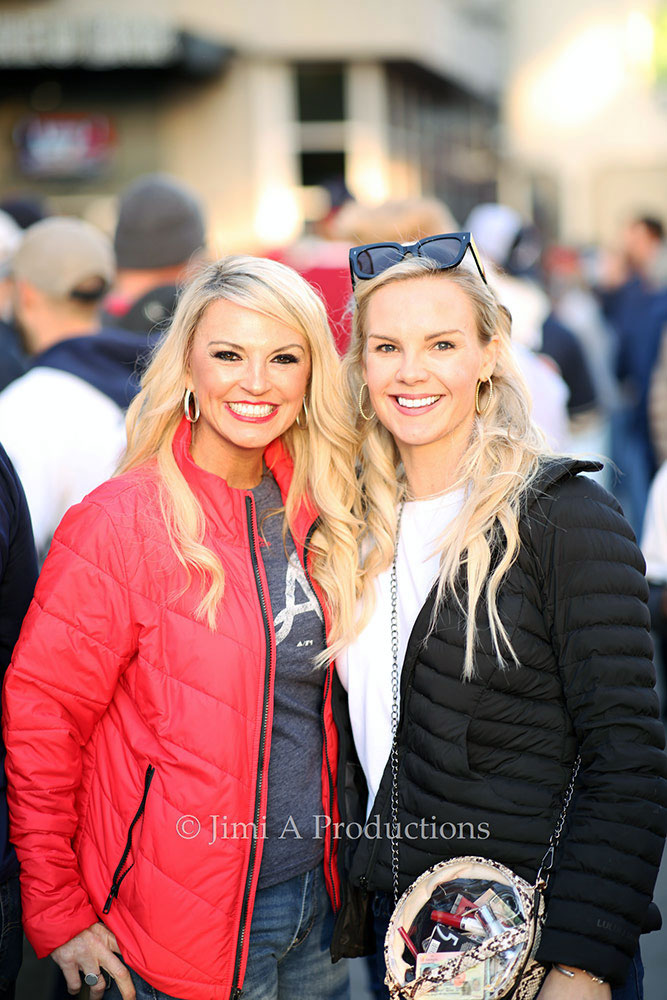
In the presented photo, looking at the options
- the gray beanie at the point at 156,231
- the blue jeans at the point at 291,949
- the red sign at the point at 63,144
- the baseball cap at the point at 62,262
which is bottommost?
the blue jeans at the point at 291,949

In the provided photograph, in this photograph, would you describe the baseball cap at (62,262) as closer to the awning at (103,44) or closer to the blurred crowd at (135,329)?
the blurred crowd at (135,329)

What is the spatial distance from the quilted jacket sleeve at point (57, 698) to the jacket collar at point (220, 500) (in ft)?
0.92

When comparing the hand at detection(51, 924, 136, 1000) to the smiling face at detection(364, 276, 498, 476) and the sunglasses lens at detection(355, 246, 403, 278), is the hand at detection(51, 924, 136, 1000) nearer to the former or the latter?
the smiling face at detection(364, 276, 498, 476)

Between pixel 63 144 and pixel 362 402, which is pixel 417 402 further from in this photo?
pixel 63 144

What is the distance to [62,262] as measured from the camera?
407cm

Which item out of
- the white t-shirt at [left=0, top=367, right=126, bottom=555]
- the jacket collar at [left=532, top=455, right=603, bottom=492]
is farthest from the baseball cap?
the jacket collar at [left=532, top=455, right=603, bottom=492]

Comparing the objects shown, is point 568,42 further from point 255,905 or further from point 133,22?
point 255,905

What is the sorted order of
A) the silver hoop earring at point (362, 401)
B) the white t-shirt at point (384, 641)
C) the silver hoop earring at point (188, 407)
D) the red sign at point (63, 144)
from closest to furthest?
the white t-shirt at point (384, 641) → the silver hoop earring at point (188, 407) → the silver hoop earring at point (362, 401) → the red sign at point (63, 144)

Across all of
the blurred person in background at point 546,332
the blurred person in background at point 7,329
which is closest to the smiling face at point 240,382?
the blurred person in background at point 7,329

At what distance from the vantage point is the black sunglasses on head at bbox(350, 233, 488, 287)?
2543 millimetres

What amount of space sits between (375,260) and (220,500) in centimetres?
70

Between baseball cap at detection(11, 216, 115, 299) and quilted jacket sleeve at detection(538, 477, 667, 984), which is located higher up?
baseball cap at detection(11, 216, 115, 299)

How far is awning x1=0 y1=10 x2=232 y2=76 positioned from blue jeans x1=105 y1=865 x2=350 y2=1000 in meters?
17.0

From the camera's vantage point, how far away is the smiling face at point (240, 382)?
8.55 feet
